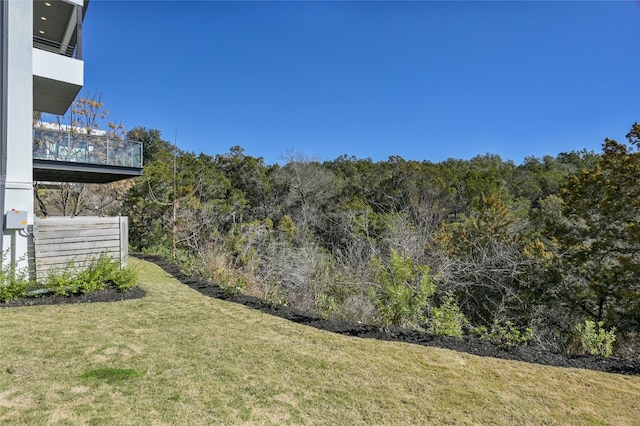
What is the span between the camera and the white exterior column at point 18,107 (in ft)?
22.7

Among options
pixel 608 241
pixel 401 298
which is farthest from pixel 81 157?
pixel 608 241

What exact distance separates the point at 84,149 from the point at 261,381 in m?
9.49

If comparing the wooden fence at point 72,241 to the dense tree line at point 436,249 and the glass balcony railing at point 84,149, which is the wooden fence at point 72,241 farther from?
the glass balcony railing at point 84,149

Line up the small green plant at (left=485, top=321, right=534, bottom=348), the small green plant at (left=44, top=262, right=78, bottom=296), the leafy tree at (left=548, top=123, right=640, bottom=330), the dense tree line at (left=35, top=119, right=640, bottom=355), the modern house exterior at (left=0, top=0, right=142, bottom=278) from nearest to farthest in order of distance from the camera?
1. the small green plant at (left=485, top=321, right=534, bottom=348)
2. the small green plant at (left=44, top=262, right=78, bottom=296)
3. the dense tree line at (left=35, top=119, right=640, bottom=355)
4. the modern house exterior at (left=0, top=0, right=142, bottom=278)
5. the leafy tree at (left=548, top=123, right=640, bottom=330)

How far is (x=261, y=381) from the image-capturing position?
3268mm

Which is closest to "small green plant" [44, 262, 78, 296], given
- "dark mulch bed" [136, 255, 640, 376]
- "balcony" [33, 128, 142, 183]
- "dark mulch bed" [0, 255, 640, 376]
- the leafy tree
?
"dark mulch bed" [0, 255, 640, 376]

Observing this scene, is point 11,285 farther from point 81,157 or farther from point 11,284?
point 81,157

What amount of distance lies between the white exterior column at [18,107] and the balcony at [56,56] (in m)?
0.71

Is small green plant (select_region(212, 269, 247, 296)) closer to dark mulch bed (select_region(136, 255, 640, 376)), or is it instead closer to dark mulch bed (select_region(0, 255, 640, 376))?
dark mulch bed (select_region(0, 255, 640, 376))

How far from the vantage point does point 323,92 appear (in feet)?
55.3

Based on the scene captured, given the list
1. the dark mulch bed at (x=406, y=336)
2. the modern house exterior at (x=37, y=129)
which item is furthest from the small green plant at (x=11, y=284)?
the modern house exterior at (x=37, y=129)

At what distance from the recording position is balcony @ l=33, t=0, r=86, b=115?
820cm

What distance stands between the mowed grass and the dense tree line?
3.84 feet

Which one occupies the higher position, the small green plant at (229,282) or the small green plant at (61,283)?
the small green plant at (61,283)
